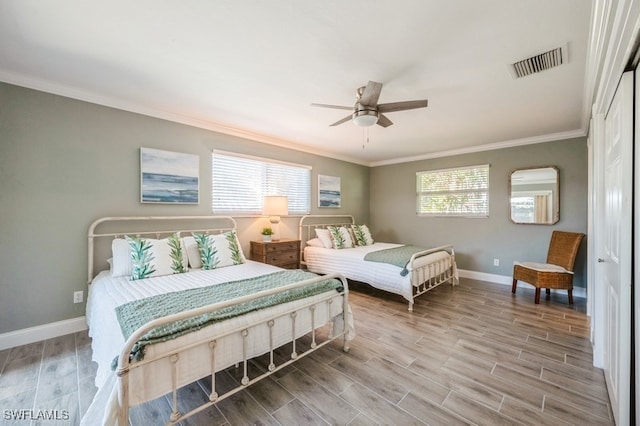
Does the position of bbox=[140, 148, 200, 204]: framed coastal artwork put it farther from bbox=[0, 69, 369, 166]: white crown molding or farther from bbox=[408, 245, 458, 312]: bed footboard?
bbox=[408, 245, 458, 312]: bed footboard

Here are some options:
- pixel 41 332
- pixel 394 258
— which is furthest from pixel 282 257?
pixel 41 332

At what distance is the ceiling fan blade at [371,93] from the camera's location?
2.14 m

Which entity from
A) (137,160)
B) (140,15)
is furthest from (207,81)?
(137,160)

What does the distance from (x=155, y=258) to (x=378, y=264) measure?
2.71 metres

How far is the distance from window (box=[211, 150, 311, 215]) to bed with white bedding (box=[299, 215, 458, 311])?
1.83 ft

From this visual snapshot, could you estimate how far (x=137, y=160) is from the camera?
3123 millimetres

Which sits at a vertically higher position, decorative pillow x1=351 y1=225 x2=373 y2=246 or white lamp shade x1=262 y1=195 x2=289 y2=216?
white lamp shade x1=262 y1=195 x2=289 y2=216

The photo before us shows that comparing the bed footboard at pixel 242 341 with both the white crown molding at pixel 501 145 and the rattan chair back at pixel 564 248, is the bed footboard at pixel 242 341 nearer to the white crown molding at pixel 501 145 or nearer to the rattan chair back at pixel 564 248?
the rattan chair back at pixel 564 248

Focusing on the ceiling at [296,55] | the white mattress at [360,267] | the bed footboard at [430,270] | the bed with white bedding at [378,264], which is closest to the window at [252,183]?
the bed with white bedding at [378,264]

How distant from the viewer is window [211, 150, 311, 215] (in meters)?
3.86

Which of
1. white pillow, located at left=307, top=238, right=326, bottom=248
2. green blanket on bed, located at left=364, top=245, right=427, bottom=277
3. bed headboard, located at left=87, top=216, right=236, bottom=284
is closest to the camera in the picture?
bed headboard, located at left=87, top=216, right=236, bottom=284

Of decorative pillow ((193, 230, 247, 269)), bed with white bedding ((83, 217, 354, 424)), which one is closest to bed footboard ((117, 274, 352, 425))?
bed with white bedding ((83, 217, 354, 424))

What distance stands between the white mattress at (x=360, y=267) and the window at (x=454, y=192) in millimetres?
1342

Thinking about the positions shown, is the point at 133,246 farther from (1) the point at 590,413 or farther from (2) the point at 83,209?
(1) the point at 590,413
